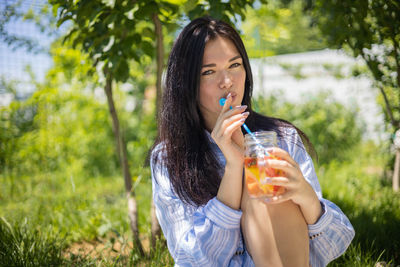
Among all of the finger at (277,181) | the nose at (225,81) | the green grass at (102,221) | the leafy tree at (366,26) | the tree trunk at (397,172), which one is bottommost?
the green grass at (102,221)

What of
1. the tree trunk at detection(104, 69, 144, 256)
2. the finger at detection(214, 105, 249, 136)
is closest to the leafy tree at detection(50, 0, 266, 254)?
the tree trunk at detection(104, 69, 144, 256)

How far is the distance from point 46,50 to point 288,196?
3.76 m

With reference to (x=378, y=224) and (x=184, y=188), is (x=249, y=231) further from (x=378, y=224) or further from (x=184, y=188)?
(x=378, y=224)

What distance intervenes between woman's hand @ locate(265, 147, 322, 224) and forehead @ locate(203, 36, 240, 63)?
22.5 inches

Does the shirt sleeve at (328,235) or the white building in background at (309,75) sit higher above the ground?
the white building in background at (309,75)

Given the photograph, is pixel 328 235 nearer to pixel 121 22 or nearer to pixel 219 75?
pixel 219 75

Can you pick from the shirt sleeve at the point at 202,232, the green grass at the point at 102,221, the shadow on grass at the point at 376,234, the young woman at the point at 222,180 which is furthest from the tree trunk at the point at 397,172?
the shirt sleeve at the point at 202,232

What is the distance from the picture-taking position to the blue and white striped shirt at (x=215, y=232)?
1368 mm

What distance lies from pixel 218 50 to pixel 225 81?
0.16 meters

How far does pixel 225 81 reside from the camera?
4.92 feet

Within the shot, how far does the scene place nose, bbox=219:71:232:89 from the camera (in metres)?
1.50

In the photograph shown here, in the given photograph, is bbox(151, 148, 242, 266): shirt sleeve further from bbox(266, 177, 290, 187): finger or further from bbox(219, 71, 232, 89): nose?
bbox(219, 71, 232, 89): nose

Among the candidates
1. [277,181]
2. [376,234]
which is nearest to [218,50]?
[277,181]

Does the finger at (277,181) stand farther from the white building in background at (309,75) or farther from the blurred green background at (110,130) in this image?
the white building in background at (309,75)
